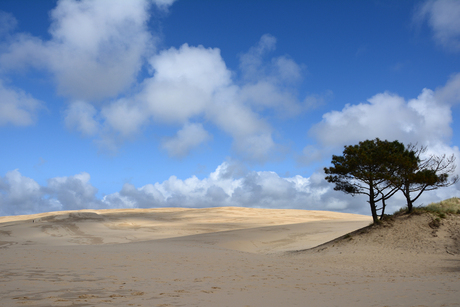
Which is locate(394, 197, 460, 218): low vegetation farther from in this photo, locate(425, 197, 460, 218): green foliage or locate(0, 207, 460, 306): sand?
locate(0, 207, 460, 306): sand

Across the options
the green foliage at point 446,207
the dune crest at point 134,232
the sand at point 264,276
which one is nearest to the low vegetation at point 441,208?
the green foliage at point 446,207

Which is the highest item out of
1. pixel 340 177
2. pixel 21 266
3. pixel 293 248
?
pixel 340 177

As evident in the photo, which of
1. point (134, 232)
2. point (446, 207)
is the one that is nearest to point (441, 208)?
point (446, 207)

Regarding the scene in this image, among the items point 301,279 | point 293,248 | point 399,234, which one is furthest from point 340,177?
point 301,279

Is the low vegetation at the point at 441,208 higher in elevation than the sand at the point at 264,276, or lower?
higher

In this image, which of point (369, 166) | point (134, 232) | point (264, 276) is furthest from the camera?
point (134, 232)

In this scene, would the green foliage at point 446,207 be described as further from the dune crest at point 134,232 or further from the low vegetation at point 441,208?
the dune crest at point 134,232

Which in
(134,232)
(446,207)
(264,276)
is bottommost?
(264,276)

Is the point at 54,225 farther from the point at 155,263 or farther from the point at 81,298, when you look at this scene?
the point at 81,298

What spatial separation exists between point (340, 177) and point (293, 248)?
244 inches

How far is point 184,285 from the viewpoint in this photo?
7.65 metres

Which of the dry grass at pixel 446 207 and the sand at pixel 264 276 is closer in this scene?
the sand at pixel 264 276

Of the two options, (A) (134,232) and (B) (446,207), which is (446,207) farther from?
(A) (134,232)

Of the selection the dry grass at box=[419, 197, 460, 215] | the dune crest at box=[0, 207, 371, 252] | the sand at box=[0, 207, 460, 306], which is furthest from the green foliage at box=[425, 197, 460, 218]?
the dune crest at box=[0, 207, 371, 252]
